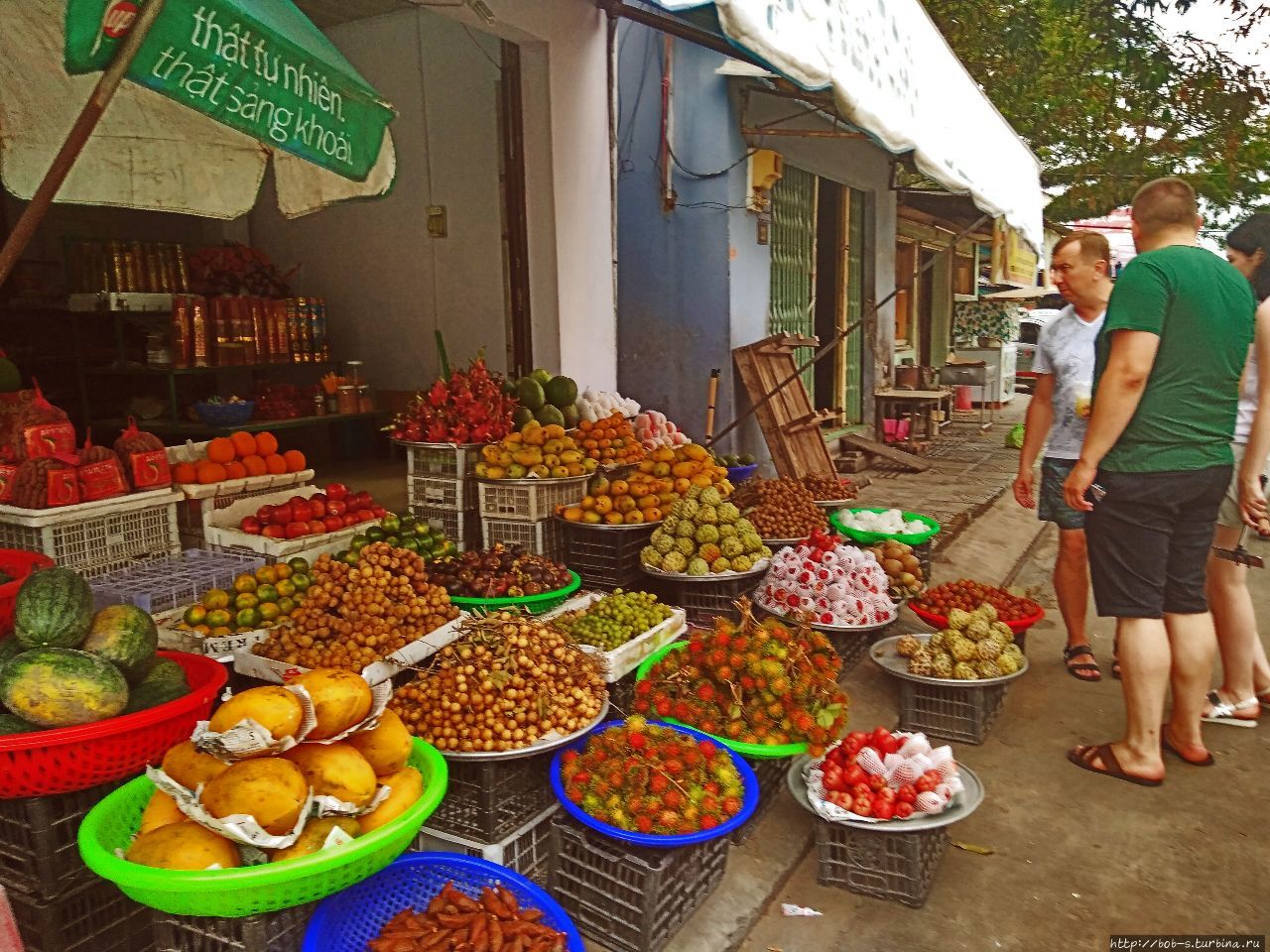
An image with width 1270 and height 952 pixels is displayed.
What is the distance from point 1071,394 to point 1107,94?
471 inches

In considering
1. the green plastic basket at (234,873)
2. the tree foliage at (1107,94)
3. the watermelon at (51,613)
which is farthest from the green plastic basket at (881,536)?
the tree foliage at (1107,94)

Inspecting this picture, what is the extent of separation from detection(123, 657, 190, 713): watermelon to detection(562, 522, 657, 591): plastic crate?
104 inches

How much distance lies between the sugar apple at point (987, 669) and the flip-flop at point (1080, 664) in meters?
1.11

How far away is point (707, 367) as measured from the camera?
810 centimetres

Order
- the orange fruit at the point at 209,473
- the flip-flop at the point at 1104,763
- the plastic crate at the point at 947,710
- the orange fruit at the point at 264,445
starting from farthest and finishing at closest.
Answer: the orange fruit at the point at 264,445, the orange fruit at the point at 209,473, the plastic crate at the point at 947,710, the flip-flop at the point at 1104,763

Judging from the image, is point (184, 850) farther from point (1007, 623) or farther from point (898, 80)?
point (898, 80)

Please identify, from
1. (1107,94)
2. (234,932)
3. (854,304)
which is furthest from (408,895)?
(1107,94)

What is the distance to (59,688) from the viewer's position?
2.27 m

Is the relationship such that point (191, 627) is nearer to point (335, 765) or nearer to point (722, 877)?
point (335, 765)

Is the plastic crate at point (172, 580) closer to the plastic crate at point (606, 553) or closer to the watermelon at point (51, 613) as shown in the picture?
the watermelon at point (51, 613)

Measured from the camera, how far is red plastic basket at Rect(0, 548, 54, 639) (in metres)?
2.80

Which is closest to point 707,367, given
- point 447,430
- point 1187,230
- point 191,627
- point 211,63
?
point 447,430

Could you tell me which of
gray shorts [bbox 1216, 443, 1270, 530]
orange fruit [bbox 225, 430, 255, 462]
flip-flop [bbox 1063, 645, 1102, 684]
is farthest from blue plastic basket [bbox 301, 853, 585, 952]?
flip-flop [bbox 1063, 645, 1102, 684]

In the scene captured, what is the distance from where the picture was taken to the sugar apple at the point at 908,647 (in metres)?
4.28
